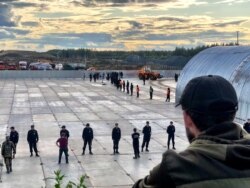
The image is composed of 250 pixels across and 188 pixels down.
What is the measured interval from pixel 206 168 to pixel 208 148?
103 millimetres

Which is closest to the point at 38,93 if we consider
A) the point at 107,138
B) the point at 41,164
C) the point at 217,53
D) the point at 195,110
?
the point at 217,53

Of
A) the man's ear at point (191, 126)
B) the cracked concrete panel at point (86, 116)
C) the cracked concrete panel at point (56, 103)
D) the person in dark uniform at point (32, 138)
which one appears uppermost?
the man's ear at point (191, 126)

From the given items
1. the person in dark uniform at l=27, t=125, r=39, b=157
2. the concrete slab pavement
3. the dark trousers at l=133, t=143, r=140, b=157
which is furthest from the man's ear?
the person in dark uniform at l=27, t=125, r=39, b=157

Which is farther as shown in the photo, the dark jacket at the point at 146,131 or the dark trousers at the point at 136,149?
the dark jacket at the point at 146,131

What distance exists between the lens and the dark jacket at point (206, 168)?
174 cm

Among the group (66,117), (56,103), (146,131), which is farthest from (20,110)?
(146,131)

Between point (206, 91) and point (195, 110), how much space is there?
90 mm

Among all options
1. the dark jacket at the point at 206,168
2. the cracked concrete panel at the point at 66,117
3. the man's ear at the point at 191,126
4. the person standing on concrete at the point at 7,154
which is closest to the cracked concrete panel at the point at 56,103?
the cracked concrete panel at the point at 66,117

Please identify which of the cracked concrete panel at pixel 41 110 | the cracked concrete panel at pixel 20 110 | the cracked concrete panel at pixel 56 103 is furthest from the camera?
the cracked concrete panel at pixel 56 103

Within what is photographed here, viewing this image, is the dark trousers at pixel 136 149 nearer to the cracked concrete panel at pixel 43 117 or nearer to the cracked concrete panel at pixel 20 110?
the cracked concrete panel at pixel 43 117

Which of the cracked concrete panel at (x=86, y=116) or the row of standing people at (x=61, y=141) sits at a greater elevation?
the row of standing people at (x=61, y=141)

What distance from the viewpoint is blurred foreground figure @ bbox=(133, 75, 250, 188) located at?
1.74 meters

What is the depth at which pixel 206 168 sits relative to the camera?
1744mm

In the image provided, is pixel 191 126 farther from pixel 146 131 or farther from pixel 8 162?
pixel 146 131
